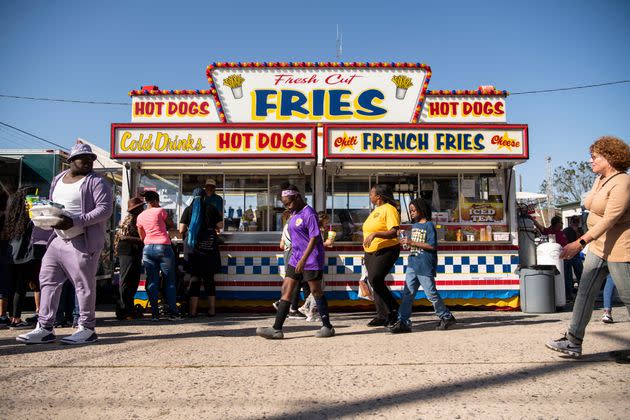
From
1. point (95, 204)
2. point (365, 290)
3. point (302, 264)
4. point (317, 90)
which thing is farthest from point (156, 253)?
point (317, 90)

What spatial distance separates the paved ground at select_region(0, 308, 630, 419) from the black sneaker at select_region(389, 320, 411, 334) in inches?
3.7

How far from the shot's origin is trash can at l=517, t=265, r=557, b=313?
815 cm

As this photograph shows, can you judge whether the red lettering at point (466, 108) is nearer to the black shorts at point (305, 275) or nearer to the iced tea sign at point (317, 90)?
the iced tea sign at point (317, 90)

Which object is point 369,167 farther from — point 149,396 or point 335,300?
point 149,396

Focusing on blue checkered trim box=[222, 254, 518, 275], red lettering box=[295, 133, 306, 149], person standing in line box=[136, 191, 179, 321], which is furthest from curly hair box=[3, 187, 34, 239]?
red lettering box=[295, 133, 306, 149]

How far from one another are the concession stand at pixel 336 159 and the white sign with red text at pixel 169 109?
2 cm

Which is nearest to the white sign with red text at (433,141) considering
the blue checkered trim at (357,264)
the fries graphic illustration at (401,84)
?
the blue checkered trim at (357,264)

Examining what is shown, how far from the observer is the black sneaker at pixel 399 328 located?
6.10 m

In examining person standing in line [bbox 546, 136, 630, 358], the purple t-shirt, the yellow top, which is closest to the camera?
person standing in line [bbox 546, 136, 630, 358]

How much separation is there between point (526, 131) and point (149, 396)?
23.9 ft

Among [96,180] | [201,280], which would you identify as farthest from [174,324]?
[96,180]

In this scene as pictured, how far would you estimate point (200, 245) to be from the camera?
770 cm

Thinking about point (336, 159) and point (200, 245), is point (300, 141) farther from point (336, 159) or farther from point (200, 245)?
point (200, 245)

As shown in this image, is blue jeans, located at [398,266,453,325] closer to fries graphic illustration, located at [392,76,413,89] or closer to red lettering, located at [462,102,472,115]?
red lettering, located at [462,102,472,115]
